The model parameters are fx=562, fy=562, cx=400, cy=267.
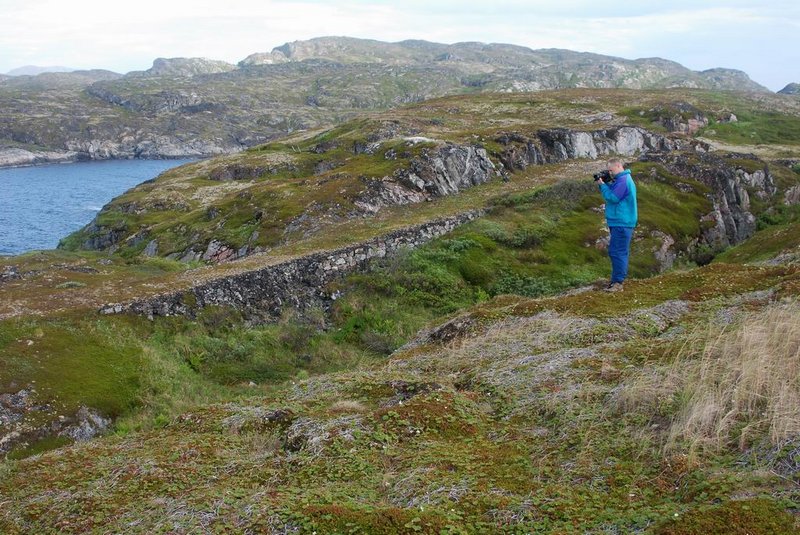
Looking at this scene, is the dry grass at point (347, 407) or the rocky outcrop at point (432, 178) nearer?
the dry grass at point (347, 407)

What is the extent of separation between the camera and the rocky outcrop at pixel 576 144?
72625mm

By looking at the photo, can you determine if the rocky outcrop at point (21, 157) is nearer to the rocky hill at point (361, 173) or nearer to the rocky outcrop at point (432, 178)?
the rocky hill at point (361, 173)

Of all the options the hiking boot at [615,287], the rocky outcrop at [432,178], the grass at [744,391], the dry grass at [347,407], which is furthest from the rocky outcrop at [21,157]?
the grass at [744,391]

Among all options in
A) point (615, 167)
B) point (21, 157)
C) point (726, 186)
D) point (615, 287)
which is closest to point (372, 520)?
point (615, 167)

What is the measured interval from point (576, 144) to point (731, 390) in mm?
72467

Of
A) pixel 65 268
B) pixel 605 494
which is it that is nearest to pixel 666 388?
pixel 605 494

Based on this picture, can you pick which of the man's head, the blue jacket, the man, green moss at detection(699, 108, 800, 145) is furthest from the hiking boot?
green moss at detection(699, 108, 800, 145)

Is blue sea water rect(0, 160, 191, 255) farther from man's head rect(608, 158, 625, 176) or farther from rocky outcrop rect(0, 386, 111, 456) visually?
man's head rect(608, 158, 625, 176)

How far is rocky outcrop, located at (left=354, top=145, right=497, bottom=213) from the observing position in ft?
184

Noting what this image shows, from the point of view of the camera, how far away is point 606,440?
37.9 feet

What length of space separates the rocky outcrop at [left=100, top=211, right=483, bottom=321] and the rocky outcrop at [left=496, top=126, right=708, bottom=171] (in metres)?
33.8

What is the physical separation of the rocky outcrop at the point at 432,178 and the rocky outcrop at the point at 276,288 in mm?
12252

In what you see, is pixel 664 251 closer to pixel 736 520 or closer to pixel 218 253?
pixel 218 253

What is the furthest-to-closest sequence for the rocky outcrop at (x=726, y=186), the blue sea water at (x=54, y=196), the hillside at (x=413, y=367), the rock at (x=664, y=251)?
1. the blue sea water at (x=54, y=196)
2. the rocky outcrop at (x=726, y=186)
3. the rock at (x=664, y=251)
4. the hillside at (x=413, y=367)
